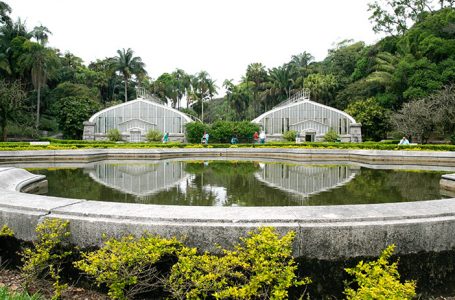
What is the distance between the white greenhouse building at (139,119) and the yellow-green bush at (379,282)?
120 feet

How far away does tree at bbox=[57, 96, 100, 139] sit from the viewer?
141ft

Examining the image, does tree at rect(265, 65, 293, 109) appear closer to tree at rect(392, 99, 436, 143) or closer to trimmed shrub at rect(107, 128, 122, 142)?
tree at rect(392, 99, 436, 143)

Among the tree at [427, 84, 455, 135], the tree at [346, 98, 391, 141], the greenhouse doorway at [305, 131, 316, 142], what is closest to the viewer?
the tree at [427, 84, 455, 135]

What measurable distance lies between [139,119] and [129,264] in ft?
125

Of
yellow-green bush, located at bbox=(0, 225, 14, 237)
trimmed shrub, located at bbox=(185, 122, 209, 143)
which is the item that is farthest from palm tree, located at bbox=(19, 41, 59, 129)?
yellow-green bush, located at bbox=(0, 225, 14, 237)

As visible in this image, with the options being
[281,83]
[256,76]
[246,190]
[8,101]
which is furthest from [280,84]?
[246,190]

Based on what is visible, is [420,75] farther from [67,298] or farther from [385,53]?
[67,298]

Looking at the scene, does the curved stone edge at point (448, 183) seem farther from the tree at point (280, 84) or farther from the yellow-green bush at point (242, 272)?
the tree at point (280, 84)

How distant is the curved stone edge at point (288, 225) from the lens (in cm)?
319

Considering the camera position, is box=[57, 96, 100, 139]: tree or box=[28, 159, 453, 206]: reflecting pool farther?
box=[57, 96, 100, 139]: tree

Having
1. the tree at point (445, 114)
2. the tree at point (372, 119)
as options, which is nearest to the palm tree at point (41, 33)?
the tree at point (372, 119)

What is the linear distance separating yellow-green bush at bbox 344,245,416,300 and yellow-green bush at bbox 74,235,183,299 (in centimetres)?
159

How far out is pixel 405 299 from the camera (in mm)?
2582

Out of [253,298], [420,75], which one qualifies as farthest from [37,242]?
[420,75]
